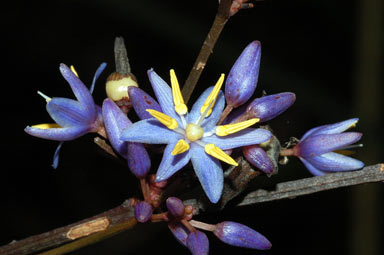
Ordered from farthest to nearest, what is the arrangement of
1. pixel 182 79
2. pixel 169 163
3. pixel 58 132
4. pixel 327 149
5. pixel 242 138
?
pixel 182 79 < pixel 327 149 < pixel 58 132 < pixel 242 138 < pixel 169 163

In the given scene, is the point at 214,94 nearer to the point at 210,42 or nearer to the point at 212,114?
the point at 212,114


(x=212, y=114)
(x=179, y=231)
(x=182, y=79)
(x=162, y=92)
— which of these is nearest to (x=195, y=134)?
(x=212, y=114)

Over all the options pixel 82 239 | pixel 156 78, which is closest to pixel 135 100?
pixel 156 78

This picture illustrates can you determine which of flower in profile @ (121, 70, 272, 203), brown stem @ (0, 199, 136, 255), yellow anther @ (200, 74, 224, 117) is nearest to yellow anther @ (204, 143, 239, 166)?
flower in profile @ (121, 70, 272, 203)

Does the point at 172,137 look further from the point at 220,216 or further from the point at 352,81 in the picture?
the point at 352,81

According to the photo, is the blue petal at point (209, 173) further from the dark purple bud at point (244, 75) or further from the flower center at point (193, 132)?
the dark purple bud at point (244, 75)

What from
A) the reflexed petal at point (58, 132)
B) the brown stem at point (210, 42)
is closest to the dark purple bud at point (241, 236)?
the brown stem at point (210, 42)
